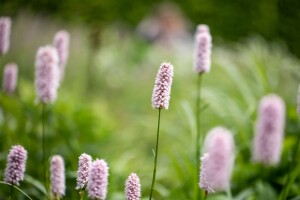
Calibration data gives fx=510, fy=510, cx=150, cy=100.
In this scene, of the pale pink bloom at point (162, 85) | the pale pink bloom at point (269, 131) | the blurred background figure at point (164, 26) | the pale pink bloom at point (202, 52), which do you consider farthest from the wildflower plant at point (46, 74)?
the blurred background figure at point (164, 26)

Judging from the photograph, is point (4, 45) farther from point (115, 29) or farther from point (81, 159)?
point (115, 29)

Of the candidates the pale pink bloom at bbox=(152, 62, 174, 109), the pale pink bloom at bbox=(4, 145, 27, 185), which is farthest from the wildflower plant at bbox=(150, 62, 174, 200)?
the pale pink bloom at bbox=(4, 145, 27, 185)

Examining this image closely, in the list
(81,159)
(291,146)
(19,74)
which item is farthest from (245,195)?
(19,74)

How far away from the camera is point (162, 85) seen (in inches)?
70.3

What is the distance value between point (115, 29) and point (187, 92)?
4.41m

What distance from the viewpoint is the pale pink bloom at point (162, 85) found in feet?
5.82

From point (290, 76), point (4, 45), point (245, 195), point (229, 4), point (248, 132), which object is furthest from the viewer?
point (229, 4)

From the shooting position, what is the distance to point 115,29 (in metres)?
10.0

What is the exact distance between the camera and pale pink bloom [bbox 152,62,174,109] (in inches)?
69.9

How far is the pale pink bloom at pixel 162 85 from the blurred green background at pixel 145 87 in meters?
1.00

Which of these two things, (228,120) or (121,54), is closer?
(228,120)

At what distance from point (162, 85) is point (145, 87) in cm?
531

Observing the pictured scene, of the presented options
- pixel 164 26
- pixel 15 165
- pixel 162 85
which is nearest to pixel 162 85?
pixel 162 85

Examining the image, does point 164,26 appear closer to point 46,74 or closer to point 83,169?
point 46,74
